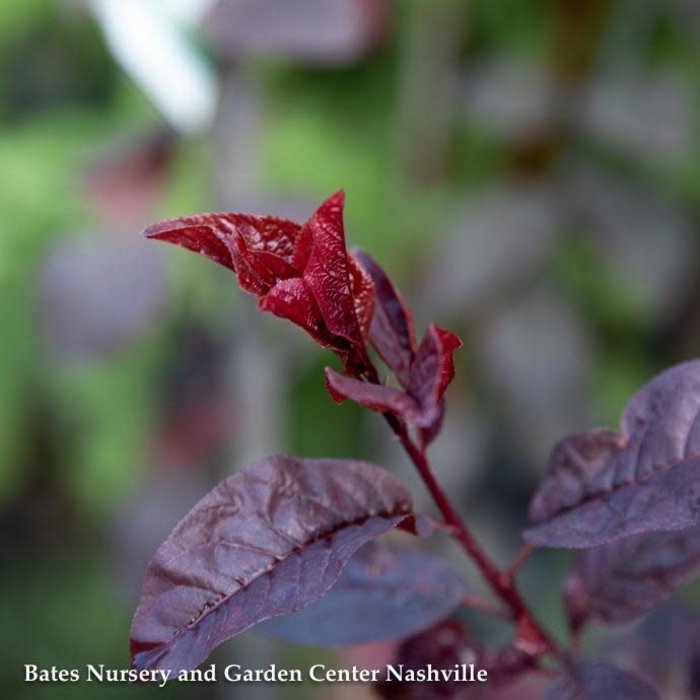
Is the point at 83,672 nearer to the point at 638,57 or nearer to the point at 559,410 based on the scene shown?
the point at 559,410

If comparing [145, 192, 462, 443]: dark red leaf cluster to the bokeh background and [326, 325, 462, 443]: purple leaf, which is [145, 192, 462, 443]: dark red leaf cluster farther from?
the bokeh background

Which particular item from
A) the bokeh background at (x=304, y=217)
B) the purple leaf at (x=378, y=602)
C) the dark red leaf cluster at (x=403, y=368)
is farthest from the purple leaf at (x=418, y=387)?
the bokeh background at (x=304, y=217)

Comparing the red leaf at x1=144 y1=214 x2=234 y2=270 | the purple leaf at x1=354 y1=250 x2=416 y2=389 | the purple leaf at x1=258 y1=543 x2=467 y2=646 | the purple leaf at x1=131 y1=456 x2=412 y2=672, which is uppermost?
the red leaf at x1=144 y1=214 x2=234 y2=270

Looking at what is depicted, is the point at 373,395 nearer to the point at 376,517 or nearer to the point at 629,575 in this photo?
the point at 376,517

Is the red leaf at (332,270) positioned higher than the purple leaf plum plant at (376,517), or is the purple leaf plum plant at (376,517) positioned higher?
the red leaf at (332,270)

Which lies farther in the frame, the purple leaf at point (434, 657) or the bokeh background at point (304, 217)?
the bokeh background at point (304, 217)

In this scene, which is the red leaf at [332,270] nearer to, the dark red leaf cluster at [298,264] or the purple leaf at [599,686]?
the dark red leaf cluster at [298,264]

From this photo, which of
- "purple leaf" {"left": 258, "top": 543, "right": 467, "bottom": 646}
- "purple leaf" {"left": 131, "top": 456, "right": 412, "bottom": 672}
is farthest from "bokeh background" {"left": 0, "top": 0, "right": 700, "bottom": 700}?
"purple leaf" {"left": 131, "top": 456, "right": 412, "bottom": 672}
